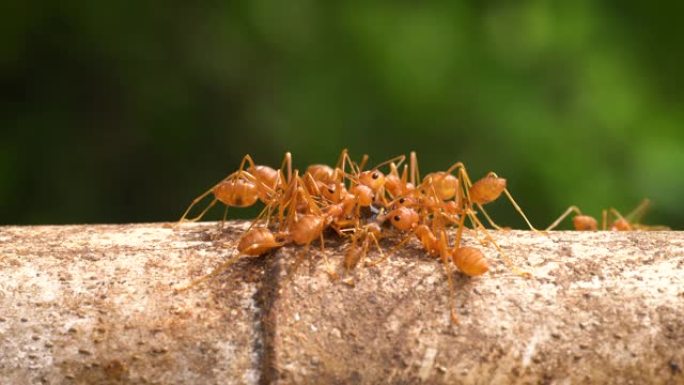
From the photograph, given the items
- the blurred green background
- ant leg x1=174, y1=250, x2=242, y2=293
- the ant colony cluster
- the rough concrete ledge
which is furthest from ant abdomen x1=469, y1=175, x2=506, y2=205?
the blurred green background

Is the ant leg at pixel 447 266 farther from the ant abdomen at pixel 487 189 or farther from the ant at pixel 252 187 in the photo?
the ant at pixel 252 187

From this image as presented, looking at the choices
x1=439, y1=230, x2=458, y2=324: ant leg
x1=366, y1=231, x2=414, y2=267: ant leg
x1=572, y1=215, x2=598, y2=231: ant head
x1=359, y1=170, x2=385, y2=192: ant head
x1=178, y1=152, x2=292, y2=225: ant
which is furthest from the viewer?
x1=572, y1=215, x2=598, y2=231: ant head

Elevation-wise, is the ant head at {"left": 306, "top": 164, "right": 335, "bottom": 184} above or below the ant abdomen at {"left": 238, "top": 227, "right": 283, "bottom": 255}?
above

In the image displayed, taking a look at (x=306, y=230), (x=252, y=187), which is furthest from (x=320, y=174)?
(x=306, y=230)

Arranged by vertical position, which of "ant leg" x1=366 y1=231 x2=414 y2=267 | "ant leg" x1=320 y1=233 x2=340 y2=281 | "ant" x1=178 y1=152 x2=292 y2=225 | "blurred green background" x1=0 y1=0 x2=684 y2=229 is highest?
"blurred green background" x1=0 y1=0 x2=684 y2=229

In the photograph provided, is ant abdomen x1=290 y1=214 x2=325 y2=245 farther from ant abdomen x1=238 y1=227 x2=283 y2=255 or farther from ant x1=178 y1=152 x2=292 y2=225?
ant x1=178 y1=152 x2=292 y2=225

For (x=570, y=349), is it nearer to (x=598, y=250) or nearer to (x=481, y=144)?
(x=598, y=250)

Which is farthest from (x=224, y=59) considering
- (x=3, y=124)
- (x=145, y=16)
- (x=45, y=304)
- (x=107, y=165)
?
(x=45, y=304)
